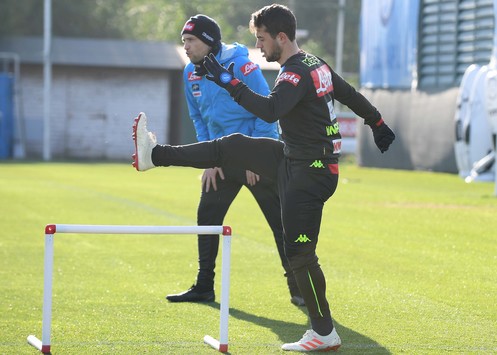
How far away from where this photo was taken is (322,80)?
6.43 meters

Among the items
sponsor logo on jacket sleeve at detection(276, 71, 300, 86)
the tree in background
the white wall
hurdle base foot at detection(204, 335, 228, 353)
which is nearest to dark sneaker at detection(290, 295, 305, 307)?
hurdle base foot at detection(204, 335, 228, 353)

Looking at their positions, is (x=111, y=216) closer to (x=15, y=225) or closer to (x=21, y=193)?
(x=15, y=225)

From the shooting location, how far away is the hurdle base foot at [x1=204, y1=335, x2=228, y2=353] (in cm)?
640

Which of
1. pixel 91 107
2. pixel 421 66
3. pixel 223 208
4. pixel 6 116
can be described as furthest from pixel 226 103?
pixel 91 107

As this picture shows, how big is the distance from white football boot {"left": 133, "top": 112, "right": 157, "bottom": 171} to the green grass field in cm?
108

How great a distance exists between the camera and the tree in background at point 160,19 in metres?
49.9

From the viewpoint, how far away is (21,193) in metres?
19.6

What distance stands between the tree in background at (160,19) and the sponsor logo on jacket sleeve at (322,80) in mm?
39406

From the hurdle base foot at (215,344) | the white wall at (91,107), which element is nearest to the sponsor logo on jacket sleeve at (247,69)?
the hurdle base foot at (215,344)

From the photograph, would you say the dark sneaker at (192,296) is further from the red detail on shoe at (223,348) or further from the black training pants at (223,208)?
the red detail on shoe at (223,348)

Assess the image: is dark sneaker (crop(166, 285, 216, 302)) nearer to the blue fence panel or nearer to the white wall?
the blue fence panel

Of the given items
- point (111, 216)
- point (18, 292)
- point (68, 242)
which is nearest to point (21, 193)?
point (111, 216)

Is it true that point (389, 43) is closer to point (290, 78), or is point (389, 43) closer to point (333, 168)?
point (333, 168)

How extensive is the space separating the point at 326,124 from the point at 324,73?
0.98 ft
